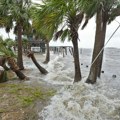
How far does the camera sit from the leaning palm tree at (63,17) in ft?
35.6

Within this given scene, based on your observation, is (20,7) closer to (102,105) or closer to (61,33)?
(61,33)

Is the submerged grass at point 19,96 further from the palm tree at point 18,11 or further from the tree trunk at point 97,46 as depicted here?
the palm tree at point 18,11

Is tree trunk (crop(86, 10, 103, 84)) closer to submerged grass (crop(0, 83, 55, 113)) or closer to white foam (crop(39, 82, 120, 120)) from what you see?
white foam (crop(39, 82, 120, 120))

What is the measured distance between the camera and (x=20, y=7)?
733 inches

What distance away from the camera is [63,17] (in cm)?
1149

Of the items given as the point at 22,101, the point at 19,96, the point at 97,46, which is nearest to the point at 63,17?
the point at 97,46

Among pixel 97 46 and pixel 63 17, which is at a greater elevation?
pixel 63 17

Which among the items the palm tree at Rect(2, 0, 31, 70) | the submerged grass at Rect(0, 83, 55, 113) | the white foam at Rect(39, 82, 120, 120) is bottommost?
the white foam at Rect(39, 82, 120, 120)

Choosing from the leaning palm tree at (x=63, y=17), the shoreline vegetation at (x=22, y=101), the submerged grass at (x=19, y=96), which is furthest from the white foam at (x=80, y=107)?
the leaning palm tree at (x=63, y=17)

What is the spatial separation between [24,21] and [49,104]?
41.6 feet

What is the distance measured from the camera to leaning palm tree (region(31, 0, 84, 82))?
1084 centimetres

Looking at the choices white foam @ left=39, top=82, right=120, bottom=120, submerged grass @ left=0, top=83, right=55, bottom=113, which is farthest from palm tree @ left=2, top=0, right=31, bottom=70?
white foam @ left=39, top=82, right=120, bottom=120

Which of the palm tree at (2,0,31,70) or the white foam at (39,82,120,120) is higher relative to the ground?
the palm tree at (2,0,31,70)

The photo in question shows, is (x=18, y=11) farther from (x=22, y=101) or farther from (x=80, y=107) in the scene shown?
(x=80, y=107)
